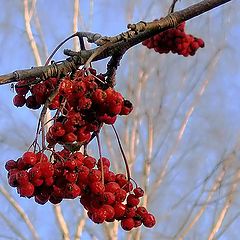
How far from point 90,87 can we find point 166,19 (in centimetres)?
12

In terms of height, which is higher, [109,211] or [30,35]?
[30,35]

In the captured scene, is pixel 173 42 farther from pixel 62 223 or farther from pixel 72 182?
pixel 62 223

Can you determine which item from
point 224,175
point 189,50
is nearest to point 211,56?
point 224,175

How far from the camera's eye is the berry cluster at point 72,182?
0.47m

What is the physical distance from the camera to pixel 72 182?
0.47m

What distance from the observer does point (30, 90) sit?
0.48 meters

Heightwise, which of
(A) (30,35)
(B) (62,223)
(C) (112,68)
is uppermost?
(A) (30,35)

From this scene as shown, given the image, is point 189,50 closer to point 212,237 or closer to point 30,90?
point 30,90

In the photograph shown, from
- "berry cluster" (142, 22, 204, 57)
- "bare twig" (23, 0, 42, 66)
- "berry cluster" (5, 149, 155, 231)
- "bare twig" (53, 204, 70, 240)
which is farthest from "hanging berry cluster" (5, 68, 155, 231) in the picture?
"bare twig" (23, 0, 42, 66)

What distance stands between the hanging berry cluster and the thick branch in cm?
1

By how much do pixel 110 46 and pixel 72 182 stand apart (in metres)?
0.11

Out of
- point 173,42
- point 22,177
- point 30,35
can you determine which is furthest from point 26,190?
point 30,35

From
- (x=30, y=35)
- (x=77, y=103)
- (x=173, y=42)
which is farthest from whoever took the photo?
(x=30, y=35)

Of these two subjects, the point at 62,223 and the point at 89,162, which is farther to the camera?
the point at 62,223
